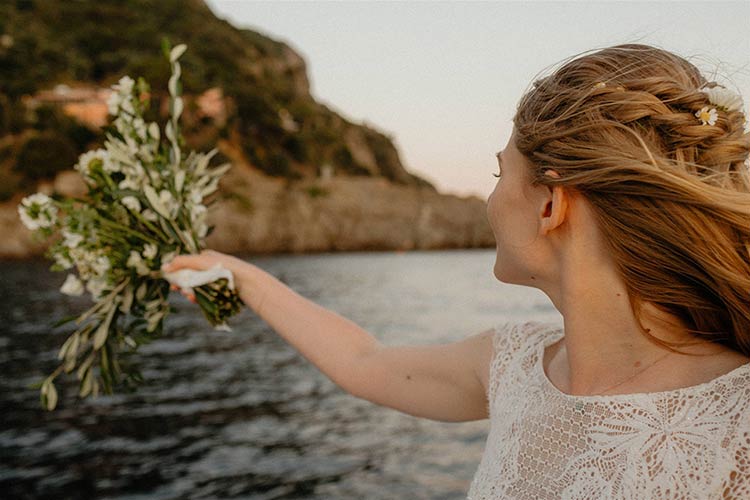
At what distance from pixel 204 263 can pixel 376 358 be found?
855mm

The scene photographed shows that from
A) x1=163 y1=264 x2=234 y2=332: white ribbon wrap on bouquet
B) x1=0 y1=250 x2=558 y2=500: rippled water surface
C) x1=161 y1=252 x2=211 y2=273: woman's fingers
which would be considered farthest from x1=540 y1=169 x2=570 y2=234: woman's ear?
x1=0 y1=250 x2=558 y2=500: rippled water surface

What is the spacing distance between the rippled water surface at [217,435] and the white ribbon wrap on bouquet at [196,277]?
6186 millimetres

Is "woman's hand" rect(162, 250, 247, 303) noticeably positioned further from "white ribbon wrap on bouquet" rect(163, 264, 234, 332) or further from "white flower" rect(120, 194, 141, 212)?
"white flower" rect(120, 194, 141, 212)

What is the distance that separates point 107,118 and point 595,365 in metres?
2.75

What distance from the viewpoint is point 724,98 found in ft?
5.40

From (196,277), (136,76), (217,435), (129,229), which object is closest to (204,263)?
(196,277)

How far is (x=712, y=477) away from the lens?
4.81ft

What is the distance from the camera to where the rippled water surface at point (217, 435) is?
8.84m

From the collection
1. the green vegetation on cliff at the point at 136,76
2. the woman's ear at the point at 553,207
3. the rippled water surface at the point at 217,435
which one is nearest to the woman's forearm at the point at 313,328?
the woman's ear at the point at 553,207

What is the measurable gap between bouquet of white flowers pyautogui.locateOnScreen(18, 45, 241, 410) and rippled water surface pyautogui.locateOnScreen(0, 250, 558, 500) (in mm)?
5924

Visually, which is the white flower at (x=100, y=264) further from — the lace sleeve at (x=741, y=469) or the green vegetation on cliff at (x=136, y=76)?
the green vegetation on cliff at (x=136, y=76)

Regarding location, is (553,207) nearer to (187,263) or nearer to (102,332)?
(187,263)

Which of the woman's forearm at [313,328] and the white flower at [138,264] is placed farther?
the white flower at [138,264]

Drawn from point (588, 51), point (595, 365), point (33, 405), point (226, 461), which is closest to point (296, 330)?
point (595, 365)
